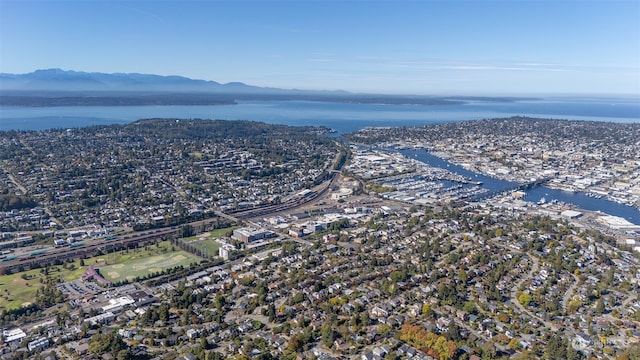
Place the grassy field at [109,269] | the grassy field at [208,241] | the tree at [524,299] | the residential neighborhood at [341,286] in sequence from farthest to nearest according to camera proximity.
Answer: the grassy field at [208,241] → the grassy field at [109,269] → the tree at [524,299] → the residential neighborhood at [341,286]

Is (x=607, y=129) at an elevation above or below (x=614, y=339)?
above

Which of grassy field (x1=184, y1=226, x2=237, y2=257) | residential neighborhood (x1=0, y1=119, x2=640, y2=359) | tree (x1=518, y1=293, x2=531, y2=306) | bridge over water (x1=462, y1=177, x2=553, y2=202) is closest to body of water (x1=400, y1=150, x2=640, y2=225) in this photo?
bridge over water (x1=462, y1=177, x2=553, y2=202)

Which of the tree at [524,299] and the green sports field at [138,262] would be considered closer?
the tree at [524,299]

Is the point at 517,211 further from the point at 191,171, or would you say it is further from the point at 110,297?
the point at 191,171

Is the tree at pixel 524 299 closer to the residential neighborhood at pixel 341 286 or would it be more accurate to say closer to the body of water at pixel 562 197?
the residential neighborhood at pixel 341 286

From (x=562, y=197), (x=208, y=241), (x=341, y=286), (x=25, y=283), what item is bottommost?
(x=25, y=283)

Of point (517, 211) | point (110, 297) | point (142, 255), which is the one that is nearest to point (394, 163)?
point (517, 211)

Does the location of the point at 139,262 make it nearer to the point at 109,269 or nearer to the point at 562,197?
the point at 109,269

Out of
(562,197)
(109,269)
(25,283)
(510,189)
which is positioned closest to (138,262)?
(109,269)

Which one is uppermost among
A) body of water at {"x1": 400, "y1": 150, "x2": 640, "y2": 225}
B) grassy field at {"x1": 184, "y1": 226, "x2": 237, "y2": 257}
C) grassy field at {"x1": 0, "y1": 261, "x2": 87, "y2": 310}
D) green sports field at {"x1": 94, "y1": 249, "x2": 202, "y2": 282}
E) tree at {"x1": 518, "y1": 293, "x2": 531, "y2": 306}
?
body of water at {"x1": 400, "y1": 150, "x2": 640, "y2": 225}

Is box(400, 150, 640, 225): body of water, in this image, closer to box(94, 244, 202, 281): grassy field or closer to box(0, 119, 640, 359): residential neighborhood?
box(0, 119, 640, 359): residential neighborhood

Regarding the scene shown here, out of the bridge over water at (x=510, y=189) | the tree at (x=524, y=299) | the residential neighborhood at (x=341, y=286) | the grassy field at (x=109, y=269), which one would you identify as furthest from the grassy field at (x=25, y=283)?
the bridge over water at (x=510, y=189)
